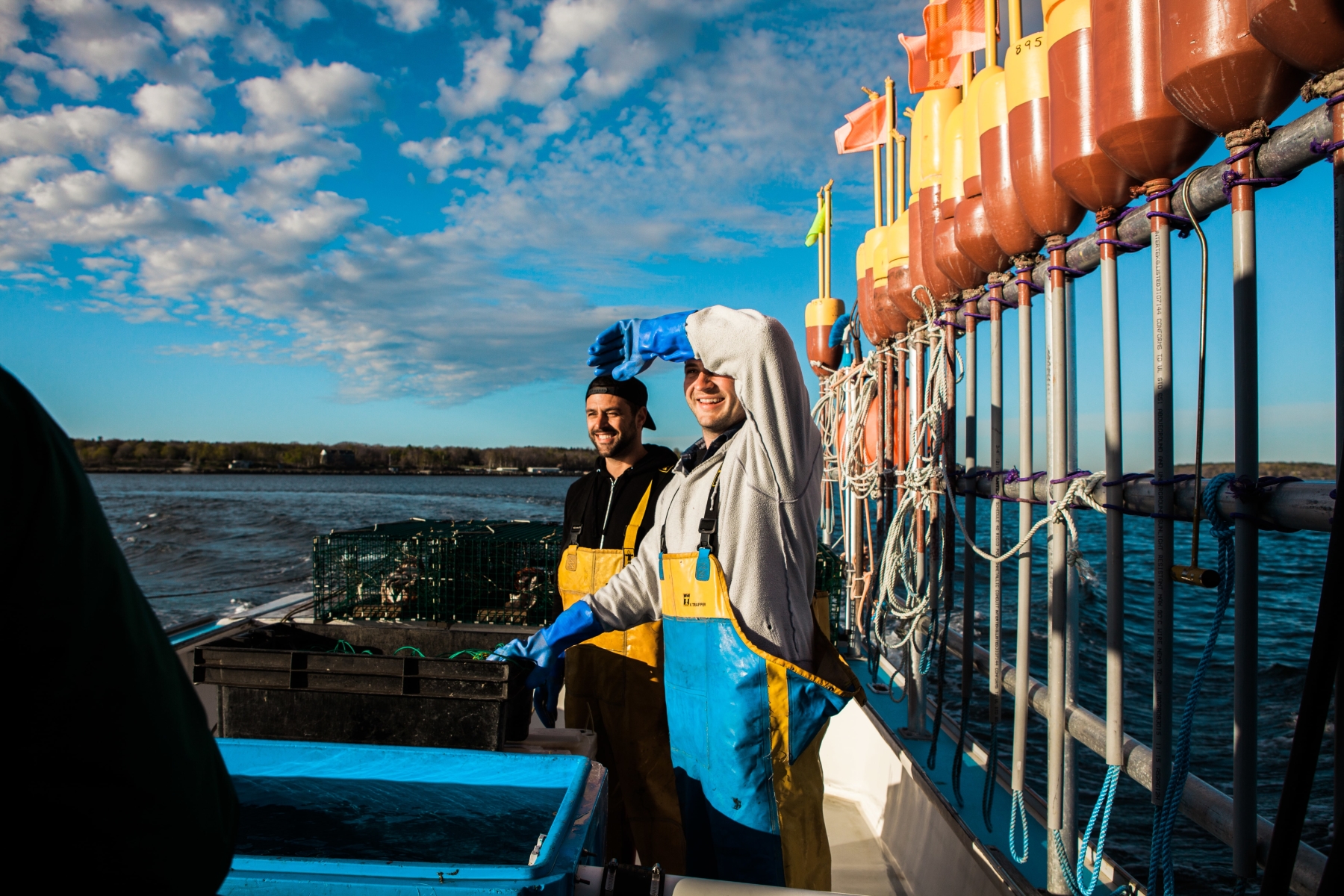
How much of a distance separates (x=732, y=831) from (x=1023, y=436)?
135cm

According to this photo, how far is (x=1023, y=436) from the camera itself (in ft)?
6.97

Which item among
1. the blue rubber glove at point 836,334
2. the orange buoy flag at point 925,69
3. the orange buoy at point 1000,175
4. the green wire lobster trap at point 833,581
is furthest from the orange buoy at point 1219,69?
the blue rubber glove at point 836,334

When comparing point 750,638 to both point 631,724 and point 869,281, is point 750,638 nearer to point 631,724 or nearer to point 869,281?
point 631,724

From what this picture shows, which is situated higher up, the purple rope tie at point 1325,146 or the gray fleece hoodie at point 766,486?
the purple rope tie at point 1325,146

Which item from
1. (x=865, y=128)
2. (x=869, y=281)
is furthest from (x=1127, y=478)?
(x=865, y=128)

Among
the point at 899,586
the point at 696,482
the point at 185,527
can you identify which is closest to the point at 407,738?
the point at 696,482

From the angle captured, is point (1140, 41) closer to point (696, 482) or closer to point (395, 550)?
point (696, 482)

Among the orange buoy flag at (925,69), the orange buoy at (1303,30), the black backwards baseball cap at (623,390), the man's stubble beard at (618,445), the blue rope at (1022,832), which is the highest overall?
the orange buoy flag at (925,69)

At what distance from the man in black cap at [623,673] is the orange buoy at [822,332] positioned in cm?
301

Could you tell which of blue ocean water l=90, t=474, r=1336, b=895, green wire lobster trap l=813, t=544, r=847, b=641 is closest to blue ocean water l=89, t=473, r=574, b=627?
blue ocean water l=90, t=474, r=1336, b=895

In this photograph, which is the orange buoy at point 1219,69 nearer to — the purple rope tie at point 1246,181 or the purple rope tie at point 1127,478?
the purple rope tie at point 1246,181

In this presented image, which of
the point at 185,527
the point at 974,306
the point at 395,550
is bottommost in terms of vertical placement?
the point at 185,527

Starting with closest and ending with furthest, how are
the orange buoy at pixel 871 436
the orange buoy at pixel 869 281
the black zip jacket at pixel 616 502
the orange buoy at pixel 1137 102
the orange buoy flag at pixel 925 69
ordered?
1. the orange buoy at pixel 1137 102
2. the black zip jacket at pixel 616 502
3. the orange buoy flag at pixel 925 69
4. the orange buoy at pixel 869 281
5. the orange buoy at pixel 871 436

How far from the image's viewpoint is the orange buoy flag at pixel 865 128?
3.99 metres
